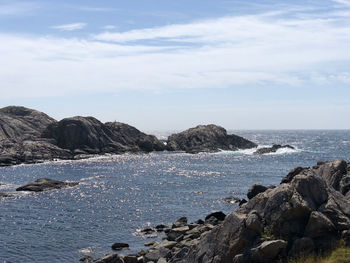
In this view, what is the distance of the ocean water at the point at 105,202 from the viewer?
43.4 metres

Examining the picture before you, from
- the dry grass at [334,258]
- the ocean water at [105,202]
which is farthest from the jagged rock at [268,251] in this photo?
the ocean water at [105,202]

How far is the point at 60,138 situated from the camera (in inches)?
6211

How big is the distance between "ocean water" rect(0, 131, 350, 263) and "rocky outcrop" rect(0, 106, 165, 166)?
16080 mm

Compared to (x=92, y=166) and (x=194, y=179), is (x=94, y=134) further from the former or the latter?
(x=194, y=179)

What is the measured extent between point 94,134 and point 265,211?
14429 cm

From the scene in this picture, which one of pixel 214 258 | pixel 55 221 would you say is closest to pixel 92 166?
pixel 55 221

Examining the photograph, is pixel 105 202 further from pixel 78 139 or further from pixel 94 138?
pixel 94 138

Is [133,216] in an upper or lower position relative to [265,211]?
lower

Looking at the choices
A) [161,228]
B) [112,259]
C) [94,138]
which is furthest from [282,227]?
[94,138]

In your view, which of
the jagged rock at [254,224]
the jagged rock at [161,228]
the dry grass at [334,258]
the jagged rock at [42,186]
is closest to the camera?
the dry grass at [334,258]

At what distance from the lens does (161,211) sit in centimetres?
5966

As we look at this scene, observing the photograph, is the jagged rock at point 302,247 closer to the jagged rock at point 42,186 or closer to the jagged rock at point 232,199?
the jagged rock at point 232,199

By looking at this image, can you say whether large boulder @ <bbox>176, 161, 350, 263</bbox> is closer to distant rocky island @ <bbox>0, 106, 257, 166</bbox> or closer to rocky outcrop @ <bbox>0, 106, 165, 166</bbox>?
rocky outcrop @ <bbox>0, 106, 165, 166</bbox>

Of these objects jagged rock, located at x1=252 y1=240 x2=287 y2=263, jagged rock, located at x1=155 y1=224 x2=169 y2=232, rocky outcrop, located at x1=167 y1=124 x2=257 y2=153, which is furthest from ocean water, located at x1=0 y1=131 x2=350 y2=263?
rocky outcrop, located at x1=167 y1=124 x2=257 y2=153
